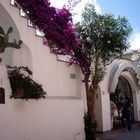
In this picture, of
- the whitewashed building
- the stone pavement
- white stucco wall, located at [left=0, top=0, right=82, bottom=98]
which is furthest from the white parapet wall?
the stone pavement

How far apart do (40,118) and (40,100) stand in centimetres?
58

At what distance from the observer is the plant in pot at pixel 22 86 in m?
8.68

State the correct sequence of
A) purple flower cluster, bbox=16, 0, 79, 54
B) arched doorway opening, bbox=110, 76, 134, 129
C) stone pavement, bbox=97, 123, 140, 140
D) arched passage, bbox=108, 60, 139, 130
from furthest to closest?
arched doorway opening, bbox=110, 76, 134, 129
arched passage, bbox=108, 60, 139, 130
stone pavement, bbox=97, 123, 140, 140
purple flower cluster, bbox=16, 0, 79, 54

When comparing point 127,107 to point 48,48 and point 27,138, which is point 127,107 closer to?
point 48,48

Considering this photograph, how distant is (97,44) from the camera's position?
12.5m

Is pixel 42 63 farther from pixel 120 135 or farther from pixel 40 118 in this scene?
pixel 120 135

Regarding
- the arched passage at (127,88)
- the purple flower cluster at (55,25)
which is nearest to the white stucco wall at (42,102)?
the purple flower cluster at (55,25)

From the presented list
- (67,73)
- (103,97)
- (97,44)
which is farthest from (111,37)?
(103,97)

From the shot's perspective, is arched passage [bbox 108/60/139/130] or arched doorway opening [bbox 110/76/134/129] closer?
arched passage [bbox 108/60/139/130]

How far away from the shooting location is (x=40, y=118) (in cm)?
980

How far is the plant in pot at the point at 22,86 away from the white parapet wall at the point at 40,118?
0.17 meters

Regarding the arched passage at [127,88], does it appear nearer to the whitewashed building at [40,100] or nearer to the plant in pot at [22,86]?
the whitewashed building at [40,100]

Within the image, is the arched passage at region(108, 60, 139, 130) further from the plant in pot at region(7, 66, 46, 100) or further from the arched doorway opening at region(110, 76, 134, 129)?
the plant in pot at region(7, 66, 46, 100)

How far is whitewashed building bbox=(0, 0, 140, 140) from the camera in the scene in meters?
8.59
